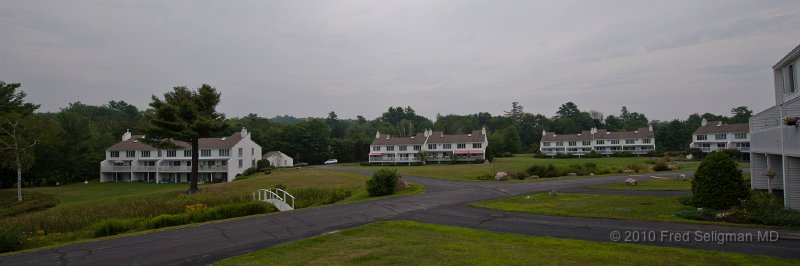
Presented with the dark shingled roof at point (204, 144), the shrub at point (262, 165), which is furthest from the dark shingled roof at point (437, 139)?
the dark shingled roof at point (204, 144)

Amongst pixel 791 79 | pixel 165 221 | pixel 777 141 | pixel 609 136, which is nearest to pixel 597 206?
pixel 777 141

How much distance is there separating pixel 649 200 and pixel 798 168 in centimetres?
622

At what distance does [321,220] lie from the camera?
19156 mm

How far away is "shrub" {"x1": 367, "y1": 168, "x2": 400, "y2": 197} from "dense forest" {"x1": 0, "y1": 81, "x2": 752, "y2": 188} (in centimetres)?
2257

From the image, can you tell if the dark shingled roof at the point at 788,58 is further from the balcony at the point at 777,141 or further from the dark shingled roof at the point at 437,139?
the dark shingled roof at the point at 437,139

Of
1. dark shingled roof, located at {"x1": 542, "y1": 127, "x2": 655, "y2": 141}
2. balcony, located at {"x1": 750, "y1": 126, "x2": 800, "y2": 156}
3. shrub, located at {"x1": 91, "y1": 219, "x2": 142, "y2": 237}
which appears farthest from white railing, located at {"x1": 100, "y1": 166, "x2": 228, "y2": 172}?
dark shingled roof, located at {"x1": 542, "y1": 127, "x2": 655, "y2": 141}

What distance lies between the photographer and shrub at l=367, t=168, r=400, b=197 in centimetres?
3028

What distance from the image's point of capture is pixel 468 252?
38.9ft

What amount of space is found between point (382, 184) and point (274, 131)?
69854mm

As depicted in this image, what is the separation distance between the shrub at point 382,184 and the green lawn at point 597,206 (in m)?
8.56

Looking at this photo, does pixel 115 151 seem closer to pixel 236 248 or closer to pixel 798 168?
pixel 236 248

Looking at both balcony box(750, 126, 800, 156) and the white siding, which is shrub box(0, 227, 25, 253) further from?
the white siding

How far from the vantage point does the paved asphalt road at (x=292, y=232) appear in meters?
12.6

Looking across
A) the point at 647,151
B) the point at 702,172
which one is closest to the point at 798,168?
the point at 702,172
